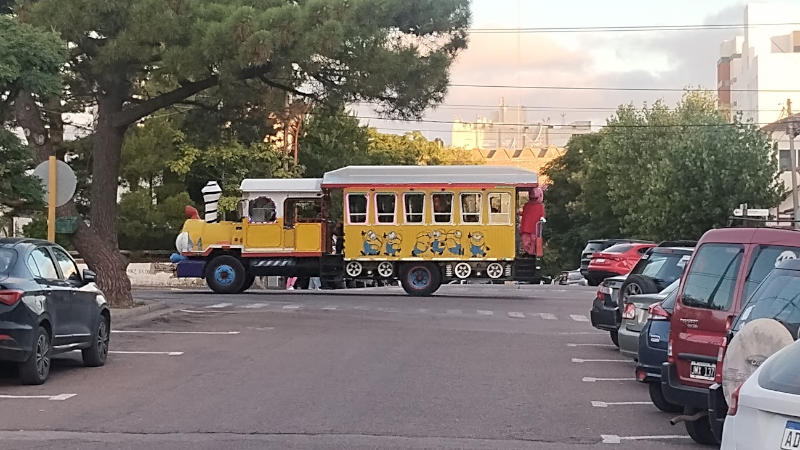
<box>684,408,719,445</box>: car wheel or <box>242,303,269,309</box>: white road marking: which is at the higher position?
<box>684,408,719,445</box>: car wheel

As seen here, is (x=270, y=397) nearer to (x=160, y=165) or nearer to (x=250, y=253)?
(x=250, y=253)

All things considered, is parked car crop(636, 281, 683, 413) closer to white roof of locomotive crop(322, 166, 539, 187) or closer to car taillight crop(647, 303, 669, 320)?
car taillight crop(647, 303, 669, 320)

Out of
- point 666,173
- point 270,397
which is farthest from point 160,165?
point 270,397

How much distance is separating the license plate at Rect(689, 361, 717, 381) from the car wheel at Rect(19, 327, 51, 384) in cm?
704

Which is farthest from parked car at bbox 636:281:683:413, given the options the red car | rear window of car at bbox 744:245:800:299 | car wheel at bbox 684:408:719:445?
the red car

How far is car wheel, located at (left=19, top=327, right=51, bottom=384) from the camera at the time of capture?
12.9 m

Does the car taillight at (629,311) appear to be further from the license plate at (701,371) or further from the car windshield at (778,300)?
the car windshield at (778,300)

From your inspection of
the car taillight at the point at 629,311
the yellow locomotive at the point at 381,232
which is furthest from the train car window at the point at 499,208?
the car taillight at the point at 629,311

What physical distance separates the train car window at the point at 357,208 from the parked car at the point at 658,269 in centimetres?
1529

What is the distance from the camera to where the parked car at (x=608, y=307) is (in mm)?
17172

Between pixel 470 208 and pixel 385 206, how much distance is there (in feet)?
7.56

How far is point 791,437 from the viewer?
535cm

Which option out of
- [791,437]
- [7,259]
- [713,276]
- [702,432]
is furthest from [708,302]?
[7,259]

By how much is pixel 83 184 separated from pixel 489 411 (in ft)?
107
